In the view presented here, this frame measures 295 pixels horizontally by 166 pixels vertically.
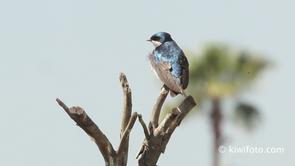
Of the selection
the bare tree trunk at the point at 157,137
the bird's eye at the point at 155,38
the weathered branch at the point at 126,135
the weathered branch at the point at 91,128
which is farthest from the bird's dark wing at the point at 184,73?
the weathered branch at the point at 91,128

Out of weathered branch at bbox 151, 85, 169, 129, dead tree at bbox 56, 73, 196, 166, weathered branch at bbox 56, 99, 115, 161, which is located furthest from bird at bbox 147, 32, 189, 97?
weathered branch at bbox 56, 99, 115, 161

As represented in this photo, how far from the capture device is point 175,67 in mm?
15609

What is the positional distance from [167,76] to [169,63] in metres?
0.47

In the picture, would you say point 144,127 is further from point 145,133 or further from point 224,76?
point 224,76

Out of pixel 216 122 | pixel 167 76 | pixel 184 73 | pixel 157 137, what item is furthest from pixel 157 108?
pixel 216 122

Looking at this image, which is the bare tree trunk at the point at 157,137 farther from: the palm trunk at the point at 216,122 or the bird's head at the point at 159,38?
the palm trunk at the point at 216,122

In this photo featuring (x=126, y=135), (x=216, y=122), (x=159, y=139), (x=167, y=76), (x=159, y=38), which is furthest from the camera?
(x=216, y=122)

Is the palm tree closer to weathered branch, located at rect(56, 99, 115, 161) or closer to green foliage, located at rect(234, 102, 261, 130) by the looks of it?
green foliage, located at rect(234, 102, 261, 130)

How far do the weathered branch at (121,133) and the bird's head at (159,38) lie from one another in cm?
266

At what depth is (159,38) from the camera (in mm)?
16531

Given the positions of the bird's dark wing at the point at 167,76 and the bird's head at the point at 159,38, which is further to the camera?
the bird's head at the point at 159,38

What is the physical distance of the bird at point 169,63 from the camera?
14.9m

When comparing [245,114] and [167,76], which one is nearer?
[167,76]

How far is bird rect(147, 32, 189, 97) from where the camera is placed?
14945 mm
